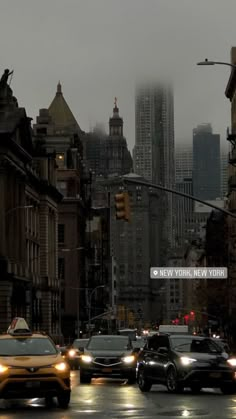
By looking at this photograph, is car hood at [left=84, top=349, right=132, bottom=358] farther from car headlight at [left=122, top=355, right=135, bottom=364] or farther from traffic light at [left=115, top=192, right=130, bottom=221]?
traffic light at [left=115, top=192, right=130, bottom=221]

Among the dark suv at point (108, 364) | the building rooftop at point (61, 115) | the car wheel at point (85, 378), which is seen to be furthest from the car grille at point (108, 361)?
the building rooftop at point (61, 115)

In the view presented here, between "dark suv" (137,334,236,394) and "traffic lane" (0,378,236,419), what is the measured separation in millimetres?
362

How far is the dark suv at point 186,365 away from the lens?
27.8m

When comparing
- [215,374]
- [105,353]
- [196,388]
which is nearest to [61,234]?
[105,353]

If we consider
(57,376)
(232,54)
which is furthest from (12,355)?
(232,54)

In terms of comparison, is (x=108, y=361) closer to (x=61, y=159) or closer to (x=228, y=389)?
(x=228, y=389)

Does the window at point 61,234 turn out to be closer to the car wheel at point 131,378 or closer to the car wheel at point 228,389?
the car wheel at point 131,378

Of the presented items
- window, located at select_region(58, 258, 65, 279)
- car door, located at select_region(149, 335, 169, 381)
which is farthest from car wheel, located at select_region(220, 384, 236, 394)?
window, located at select_region(58, 258, 65, 279)

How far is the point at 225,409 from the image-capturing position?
2241 centimetres

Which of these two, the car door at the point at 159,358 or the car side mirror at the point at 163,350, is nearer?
the car door at the point at 159,358

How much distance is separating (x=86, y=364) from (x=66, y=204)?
91.2 metres

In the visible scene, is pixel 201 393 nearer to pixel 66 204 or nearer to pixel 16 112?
Answer: pixel 16 112

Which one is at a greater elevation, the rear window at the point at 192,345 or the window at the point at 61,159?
the window at the point at 61,159

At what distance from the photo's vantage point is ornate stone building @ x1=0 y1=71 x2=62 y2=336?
76562mm
